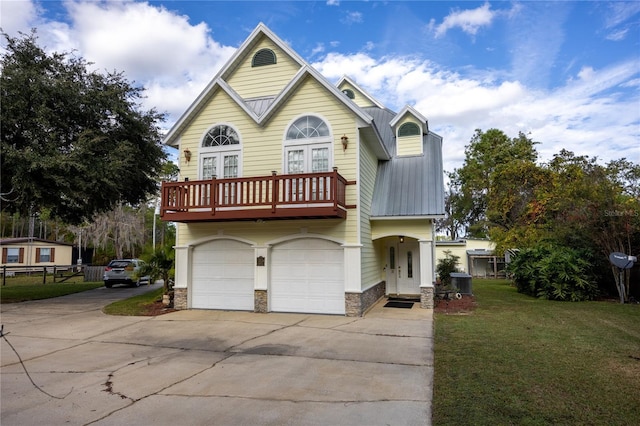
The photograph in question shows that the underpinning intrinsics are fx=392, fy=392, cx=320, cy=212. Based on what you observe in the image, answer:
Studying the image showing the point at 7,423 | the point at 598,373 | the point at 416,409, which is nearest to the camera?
the point at 7,423

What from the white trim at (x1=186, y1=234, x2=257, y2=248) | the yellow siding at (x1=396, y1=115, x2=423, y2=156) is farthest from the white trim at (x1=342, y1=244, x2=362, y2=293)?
the yellow siding at (x1=396, y1=115, x2=423, y2=156)

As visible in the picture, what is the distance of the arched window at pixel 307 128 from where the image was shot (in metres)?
12.0

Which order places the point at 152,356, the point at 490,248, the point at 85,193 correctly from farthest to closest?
the point at 490,248 < the point at 85,193 < the point at 152,356

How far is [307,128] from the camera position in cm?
1213

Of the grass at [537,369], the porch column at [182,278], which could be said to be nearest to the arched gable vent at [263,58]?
the porch column at [182,278]

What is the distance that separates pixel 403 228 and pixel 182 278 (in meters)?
7.48

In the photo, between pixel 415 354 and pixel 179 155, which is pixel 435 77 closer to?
pixel 179 155

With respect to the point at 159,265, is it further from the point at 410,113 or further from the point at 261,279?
the point at 410,113

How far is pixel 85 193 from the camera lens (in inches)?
552

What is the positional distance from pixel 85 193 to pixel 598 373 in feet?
50.1

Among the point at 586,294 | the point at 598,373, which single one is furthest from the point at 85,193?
the point at 586,294

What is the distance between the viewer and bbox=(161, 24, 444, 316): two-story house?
37.3 feet

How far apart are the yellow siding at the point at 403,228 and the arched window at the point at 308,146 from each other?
9.88 ft

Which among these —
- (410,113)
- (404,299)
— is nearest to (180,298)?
(404,299)
